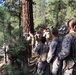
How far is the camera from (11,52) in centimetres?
564

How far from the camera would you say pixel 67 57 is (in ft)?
18.5

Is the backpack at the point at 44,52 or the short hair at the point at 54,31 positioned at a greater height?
the short hair at the point at 54,31

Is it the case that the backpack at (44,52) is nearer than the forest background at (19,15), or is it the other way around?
the forest background at (19,15)

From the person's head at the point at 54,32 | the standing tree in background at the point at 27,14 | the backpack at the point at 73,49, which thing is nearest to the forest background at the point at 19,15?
the standing tree in background at the point at 27,14

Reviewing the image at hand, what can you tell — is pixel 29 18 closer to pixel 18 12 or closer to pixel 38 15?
pixel 18 12

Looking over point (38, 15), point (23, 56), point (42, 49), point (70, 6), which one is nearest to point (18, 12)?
point (70, 6)

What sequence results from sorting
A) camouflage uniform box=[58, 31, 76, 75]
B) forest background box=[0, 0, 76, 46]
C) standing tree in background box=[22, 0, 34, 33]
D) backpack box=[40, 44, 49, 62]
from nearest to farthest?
camouflage uniform box=[58, 31, 76, 75], forest background box=[0, 0, 76, 46], backpack box=[40, 44, 49, 62], standing tree in background box=[22, 0, 34, 33]

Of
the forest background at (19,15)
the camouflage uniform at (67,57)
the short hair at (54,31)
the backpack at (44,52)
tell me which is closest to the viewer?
the camouflage uniform at (67,57)

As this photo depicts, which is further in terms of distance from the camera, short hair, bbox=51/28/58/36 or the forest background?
short hair, bbox=51/28/58/36

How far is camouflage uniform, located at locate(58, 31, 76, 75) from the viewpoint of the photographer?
5473 millimetres

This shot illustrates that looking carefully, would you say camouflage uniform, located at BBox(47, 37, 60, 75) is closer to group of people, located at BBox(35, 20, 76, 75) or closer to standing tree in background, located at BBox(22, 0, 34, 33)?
group of people, located at BBox(35, 20, 76, 75)

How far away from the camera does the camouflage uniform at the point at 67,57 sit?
5473 mm

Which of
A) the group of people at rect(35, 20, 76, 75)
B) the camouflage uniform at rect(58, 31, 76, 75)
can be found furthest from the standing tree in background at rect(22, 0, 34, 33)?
the camouflage uniform at rect(58, 31, 76, 75)

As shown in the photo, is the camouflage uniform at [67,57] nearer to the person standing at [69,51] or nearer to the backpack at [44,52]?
the person standing at [69,51]
